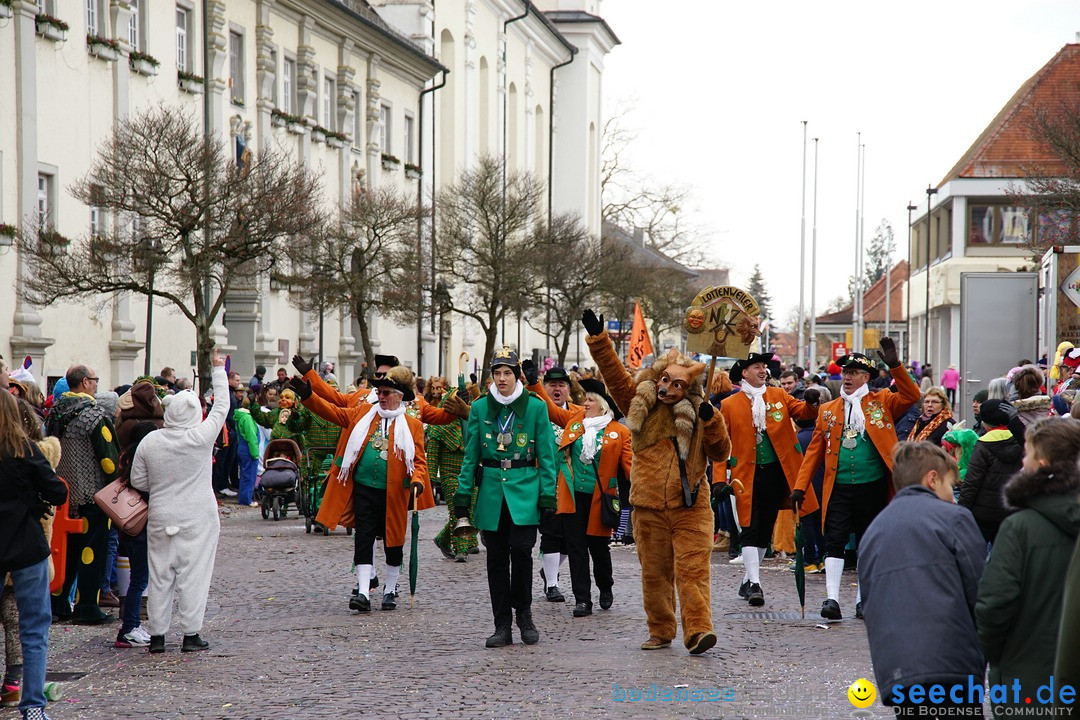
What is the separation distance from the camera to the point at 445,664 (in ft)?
30.4

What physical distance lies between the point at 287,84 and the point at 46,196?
40.9 ft

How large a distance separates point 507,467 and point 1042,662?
5.49 metres

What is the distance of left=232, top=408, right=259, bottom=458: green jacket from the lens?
71.4 ft

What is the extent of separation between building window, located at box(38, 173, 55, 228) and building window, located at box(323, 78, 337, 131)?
1427cm

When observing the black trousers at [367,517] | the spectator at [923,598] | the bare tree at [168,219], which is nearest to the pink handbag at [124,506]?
the black trousers at [367,517]

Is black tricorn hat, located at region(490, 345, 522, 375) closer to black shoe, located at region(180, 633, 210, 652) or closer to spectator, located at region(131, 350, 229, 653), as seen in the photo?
spectator, located at region(131, 350, 229, 653)

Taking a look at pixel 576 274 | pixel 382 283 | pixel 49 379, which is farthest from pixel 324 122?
pixel 49 379

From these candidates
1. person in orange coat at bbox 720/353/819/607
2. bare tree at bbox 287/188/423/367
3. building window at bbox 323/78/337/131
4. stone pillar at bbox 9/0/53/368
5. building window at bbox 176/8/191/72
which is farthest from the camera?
building window at bbox 323/78/337/131

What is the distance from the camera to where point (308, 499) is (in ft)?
62.1

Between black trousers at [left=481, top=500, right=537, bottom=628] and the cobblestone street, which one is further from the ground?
black trousers at [left=481, top=500, right=537, bottom=628]

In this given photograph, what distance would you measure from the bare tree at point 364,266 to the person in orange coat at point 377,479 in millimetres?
21082

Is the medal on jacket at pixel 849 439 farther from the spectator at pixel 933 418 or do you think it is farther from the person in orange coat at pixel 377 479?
the person in orange coat at pixel 377 479

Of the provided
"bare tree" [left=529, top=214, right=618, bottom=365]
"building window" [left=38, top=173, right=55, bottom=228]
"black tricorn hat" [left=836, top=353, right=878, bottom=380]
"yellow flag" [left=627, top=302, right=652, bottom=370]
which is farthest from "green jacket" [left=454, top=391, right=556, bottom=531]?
"bare tree" [left=529, top=214, right=618, bottom=365]

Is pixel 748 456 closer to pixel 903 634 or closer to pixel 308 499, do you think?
pixel 903 634
